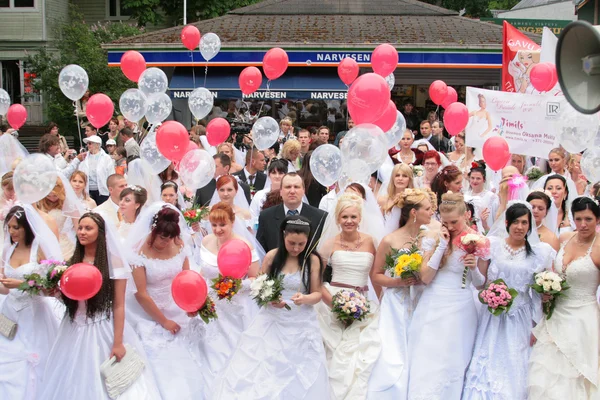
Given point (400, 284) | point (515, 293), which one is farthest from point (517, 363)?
point (400, 284)

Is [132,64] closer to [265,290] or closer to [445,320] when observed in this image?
[265,290]

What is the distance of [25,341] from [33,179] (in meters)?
1.35

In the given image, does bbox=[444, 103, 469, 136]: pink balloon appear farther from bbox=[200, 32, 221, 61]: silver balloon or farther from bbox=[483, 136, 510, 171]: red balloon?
bbox=[200, 32, 221, 61]: silver balloon

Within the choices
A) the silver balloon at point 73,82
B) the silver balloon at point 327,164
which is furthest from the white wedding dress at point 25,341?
the silver balloon at point 73,82

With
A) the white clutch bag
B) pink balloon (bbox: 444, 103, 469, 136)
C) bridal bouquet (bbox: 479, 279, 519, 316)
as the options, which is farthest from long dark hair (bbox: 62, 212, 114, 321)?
pink balloon (bbox: 444, 103, 469, 136)

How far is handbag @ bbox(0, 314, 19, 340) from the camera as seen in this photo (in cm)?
625

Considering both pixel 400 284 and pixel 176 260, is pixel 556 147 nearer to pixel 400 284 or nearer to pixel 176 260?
pixel 400 284

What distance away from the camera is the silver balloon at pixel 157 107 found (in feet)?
40.1

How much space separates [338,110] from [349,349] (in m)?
13.9

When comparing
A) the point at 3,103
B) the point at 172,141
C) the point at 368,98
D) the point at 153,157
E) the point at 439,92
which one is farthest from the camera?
the point at 439,92

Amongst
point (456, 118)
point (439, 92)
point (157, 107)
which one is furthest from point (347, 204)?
point (439, 92)

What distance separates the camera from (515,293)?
20.4ft

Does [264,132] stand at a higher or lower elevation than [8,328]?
higher

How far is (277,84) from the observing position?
19.5 meters
